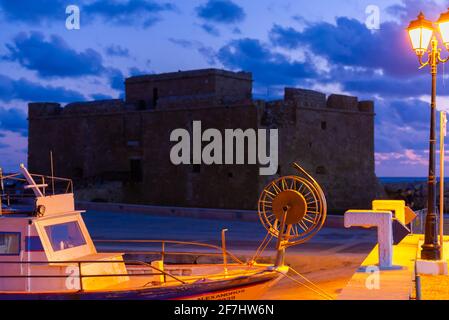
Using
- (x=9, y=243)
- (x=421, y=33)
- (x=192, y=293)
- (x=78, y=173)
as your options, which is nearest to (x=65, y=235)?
(x=9, y=243)

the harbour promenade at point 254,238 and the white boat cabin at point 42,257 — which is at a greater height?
the white boat cabin at point 42,257

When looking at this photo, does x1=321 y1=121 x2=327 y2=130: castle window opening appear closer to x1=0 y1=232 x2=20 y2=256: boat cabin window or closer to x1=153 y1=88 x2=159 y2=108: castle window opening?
x1=153 y1=88 x2=159 y2=108: castle window opening

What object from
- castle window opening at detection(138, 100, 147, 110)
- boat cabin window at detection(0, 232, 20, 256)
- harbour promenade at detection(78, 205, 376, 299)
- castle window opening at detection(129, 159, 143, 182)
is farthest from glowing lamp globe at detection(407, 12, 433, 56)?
castle window opening at detection(138, 100, 147, 110)

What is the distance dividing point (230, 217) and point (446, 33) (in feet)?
45.0

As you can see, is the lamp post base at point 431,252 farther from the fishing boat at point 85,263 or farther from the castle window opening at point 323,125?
the castle window opening at point 323,125

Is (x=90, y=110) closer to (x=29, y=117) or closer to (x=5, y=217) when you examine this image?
(x=29, y=117)

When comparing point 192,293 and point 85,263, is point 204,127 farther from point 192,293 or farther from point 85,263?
point 192,293

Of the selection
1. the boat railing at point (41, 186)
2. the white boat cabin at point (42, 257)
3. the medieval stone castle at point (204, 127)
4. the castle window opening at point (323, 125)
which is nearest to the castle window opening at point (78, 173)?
the medieval stone castle at point (204, 127)

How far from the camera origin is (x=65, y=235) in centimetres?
959

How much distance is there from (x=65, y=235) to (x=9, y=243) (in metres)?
0.84

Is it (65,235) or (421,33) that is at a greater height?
(421,33)

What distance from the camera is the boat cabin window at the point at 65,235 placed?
30.6 feet

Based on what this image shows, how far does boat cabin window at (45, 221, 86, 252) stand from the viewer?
30.6ft
